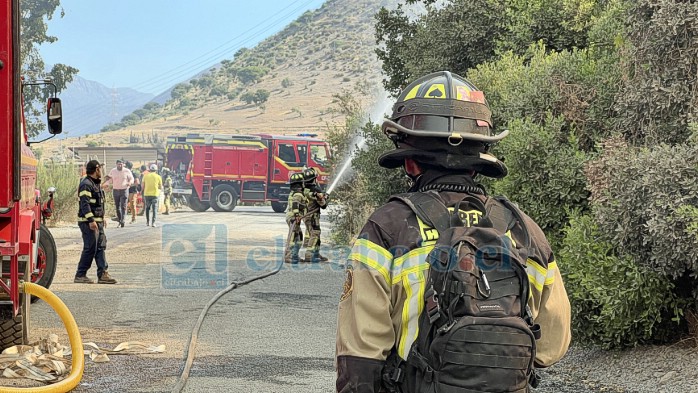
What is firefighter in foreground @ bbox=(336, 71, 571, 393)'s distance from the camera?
2.85 m

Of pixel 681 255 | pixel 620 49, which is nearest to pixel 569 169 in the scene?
pixel 620 49

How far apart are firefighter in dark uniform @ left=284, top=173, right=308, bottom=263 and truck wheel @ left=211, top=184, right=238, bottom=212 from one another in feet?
83.3

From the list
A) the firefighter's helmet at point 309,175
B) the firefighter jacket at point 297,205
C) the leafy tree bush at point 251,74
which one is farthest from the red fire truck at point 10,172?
the leafy tree bush at point 251,74

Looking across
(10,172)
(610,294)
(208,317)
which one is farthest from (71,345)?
(610,294)

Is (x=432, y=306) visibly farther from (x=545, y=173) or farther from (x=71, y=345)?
(x=545, y=173)

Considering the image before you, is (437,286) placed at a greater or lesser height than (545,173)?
lesser

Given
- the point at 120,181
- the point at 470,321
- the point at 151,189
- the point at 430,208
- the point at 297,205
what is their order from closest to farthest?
the point at 470,321
the point at 430,208
the point at 297,205
the point at 120,181
the point at 151,189

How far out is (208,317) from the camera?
11.1m

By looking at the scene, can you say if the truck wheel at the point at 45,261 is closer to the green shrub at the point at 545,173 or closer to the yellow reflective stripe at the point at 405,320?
the green shrub at the point at 545,173

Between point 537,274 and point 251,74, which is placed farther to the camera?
point 251,74

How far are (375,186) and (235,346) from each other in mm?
7934

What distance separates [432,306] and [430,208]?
36cm

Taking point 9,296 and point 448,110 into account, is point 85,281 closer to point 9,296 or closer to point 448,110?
point 9,296

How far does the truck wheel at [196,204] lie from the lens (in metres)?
43.1
